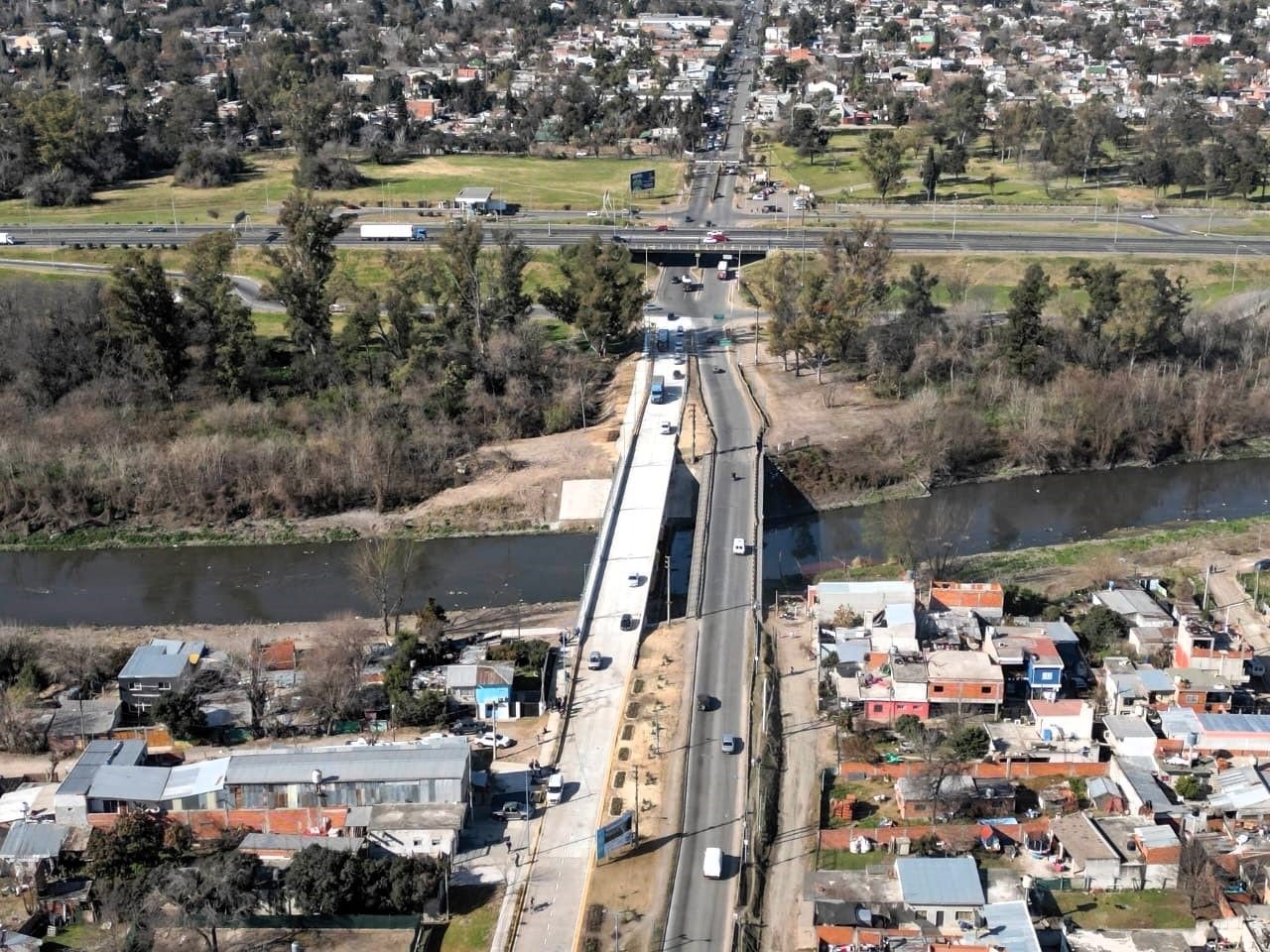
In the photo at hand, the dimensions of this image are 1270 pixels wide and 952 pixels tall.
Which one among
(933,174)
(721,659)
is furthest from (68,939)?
(933,174)

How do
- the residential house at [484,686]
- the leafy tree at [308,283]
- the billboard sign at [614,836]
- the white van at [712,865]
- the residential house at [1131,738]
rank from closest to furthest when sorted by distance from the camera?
the white van at [712,865], the billboard sign at [614,836], the residential house at [1131,738], the residential house at [484,686], the leafy tree at [308,283]

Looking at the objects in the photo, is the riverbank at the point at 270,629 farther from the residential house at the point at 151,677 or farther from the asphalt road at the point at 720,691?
the asphalt road at the point at 720,691

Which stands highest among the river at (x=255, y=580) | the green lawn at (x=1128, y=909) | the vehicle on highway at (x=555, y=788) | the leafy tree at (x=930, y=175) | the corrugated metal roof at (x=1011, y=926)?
the leafy tree at (x=930, y=175)

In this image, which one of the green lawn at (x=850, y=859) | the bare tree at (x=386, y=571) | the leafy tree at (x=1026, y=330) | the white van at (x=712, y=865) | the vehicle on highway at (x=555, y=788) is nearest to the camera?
the white van at (x=712, y=865)

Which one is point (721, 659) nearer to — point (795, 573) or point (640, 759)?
point (640, 759)

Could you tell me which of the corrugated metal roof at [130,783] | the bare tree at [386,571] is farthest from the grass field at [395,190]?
the corrugated metal roof at [130,783]

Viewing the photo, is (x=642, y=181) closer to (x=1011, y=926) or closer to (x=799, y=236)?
(x=799, y=236)

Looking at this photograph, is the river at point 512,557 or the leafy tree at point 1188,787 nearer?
the leafy tree at point 1188,787
